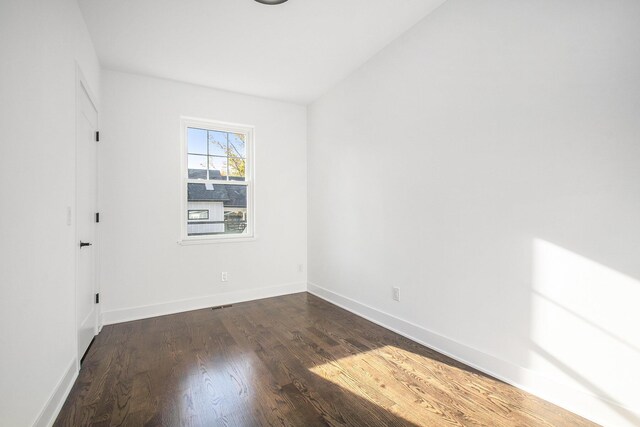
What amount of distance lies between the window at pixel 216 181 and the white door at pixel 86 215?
3.12ft

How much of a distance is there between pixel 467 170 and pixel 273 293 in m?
3.03

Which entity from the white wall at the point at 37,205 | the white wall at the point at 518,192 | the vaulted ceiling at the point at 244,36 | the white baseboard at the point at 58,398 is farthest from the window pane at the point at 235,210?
the white baseboard at the point at 58,398

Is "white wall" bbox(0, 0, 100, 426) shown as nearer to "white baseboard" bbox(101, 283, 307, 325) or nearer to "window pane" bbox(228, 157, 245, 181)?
"white baseboard" bbox(101, 283, 307, 325)

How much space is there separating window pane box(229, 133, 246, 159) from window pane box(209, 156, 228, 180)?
150 millimetres

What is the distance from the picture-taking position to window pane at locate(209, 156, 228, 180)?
3996mm

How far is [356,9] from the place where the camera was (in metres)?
2.47

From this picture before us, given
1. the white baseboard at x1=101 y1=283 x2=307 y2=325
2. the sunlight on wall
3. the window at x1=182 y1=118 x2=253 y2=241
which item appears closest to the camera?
the sunlight on wall

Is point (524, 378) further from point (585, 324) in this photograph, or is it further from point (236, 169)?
point (236, 169)

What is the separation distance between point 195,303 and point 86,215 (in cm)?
160

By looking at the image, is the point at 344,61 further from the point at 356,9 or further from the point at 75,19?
the point at 75,19

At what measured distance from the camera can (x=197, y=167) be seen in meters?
3.90

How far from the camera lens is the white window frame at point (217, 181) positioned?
377 cm

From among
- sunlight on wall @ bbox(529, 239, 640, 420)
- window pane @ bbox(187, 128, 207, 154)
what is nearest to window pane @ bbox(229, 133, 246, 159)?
window pane @ bbox(187, 128, 207, 154)

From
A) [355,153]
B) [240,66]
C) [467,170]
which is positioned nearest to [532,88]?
[467,170]
